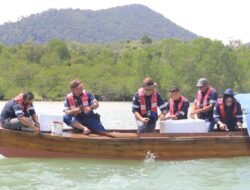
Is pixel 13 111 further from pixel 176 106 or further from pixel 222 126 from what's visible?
pixel 222 126

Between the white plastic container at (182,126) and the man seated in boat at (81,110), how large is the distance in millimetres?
1050

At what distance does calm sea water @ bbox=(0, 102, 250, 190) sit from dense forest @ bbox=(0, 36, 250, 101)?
48.6 meters

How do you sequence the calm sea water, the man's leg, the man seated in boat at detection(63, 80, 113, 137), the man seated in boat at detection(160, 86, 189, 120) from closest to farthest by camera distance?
the calm sea water < the man seated in boat at detection(63, 80, 113, 137) < the man's leg < the man seated in boat at detection(160, 86, 189, 120)

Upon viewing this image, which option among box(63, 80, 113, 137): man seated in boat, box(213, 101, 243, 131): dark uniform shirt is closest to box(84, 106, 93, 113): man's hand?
box(63, 80, 113, 137): man seated in boat

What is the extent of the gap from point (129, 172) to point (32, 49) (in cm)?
7351

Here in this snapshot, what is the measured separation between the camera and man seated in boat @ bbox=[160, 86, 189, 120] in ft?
32.7

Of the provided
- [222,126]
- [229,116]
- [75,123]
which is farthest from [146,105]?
[229,116]

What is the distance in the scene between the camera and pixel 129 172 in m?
8.52

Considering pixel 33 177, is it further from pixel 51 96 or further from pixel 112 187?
pixel 51 96

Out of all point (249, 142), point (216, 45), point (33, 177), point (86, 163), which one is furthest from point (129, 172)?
point (216, 45)

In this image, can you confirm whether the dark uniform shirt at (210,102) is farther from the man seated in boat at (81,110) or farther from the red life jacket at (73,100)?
the red life jacket at (73,100)

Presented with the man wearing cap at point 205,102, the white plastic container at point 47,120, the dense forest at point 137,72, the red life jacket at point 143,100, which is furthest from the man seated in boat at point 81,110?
the dense forest at point 137,72

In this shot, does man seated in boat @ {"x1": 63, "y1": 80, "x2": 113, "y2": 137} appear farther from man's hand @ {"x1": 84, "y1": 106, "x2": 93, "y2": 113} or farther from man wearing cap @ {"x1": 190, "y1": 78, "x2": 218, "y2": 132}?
man wearing cap @ {"x1": 190, "y1": 78, "x2": 218, "y2": 132}

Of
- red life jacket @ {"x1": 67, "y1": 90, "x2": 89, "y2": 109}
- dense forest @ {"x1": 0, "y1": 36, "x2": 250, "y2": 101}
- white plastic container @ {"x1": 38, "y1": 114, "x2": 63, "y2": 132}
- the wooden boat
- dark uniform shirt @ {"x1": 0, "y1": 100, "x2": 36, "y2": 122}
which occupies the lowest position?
the wooden boat
